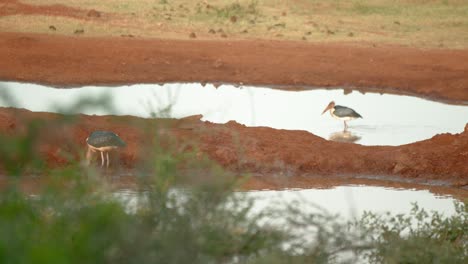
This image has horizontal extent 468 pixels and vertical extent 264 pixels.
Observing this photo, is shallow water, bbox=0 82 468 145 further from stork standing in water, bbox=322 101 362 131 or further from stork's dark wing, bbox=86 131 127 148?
stork's dark wing, bbox=86 131 127 148

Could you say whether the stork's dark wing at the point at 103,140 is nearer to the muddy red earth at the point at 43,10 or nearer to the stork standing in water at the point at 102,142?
the stork standing in water at the point at 102,142

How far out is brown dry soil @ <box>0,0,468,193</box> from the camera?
16.4 m

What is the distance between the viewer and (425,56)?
27.6 m

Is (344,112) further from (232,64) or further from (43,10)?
(43,10)

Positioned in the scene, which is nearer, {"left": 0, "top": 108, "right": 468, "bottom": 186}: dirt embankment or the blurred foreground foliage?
the blurred foreground foliage

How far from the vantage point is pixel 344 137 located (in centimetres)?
1880

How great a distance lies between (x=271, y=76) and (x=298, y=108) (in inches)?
127

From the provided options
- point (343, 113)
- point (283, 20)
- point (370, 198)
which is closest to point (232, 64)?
point (343, 113)

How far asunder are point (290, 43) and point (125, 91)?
292 inches

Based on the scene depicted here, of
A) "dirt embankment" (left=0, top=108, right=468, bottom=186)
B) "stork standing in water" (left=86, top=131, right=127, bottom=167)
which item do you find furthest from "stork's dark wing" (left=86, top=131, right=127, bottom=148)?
"dirt embankment" (left=0, top=108, right=468, bottom=186)

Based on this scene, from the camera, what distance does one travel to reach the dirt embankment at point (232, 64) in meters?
23.8

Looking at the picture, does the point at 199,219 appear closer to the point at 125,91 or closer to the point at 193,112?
the point at 193,112

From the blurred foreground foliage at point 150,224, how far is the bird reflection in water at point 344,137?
37.0ft

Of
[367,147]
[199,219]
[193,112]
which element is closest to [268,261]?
[199,219]
